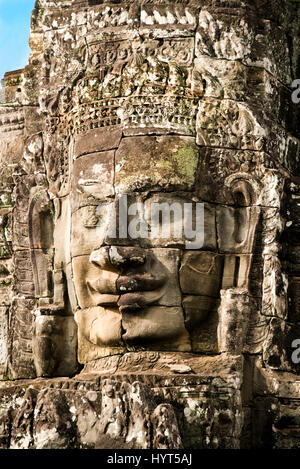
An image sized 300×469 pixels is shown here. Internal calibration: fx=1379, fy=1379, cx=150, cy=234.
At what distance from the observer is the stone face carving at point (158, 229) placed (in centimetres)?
1349

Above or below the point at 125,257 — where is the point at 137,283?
below

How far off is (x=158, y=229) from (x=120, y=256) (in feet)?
1.63

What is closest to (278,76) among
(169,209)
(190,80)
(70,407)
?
(190,80)

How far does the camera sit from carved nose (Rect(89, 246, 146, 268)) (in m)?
13.8

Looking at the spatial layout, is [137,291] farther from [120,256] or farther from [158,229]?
[158,229]

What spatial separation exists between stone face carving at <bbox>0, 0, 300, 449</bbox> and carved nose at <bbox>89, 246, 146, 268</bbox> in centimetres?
1

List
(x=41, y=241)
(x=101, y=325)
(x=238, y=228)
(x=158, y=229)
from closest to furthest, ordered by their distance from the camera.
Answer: (x=158, y=229), (x=101, y=325), (x=238, y=228), (x=41, y=241)

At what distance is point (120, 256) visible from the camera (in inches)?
543

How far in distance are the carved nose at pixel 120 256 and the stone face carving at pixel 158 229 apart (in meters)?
0.01

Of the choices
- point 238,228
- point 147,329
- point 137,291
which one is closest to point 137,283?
point 137,291

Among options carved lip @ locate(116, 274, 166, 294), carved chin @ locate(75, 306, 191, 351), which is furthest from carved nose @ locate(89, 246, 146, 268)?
carved chin @ locate(75, 306, 191, 351)
